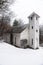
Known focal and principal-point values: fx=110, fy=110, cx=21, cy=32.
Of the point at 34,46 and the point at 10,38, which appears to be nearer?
the point at 34,46

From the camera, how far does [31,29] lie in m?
20.5

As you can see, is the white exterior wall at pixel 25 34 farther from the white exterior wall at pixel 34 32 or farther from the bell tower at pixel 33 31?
the white exterior wall at pixel 34 32

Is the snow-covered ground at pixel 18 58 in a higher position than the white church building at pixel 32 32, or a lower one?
lower

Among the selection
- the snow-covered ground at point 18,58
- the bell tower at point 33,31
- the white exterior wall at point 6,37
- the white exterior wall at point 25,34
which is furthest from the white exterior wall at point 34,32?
the snow-covered ground at point 18,58

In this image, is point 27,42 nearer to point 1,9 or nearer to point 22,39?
point 22,39

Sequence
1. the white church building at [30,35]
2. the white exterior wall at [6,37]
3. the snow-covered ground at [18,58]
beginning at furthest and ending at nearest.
A: the white exterior wall at [6,37]
the white church building at [30,35]
the snow-covered ground at [18,58]

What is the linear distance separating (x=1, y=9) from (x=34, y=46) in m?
9.45

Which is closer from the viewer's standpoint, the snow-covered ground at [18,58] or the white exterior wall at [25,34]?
the snow-covered ground at [18,58]

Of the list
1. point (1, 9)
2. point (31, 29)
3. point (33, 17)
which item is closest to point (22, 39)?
point (31, 29)

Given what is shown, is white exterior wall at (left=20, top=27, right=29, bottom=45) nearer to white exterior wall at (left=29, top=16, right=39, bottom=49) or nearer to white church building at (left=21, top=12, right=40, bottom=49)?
white church building at (left=21, top=12, right=40, bottom=49)

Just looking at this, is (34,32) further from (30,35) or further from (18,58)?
(18,58)

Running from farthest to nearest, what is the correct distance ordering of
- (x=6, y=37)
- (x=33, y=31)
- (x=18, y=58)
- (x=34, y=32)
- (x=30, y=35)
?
1. (x=6, y=37)
2. (x=30, y=35)
3. (x=33, y=31)
4. (x=34, y=32)
5. (x=18, y=58)

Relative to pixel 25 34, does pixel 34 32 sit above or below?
above

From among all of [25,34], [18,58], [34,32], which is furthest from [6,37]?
[18,58]
